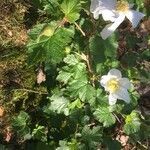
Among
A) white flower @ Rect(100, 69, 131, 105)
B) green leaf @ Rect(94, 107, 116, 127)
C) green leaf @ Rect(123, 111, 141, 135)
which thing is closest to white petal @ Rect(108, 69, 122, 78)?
white flower @ Rect(100, 69, 131, 105)

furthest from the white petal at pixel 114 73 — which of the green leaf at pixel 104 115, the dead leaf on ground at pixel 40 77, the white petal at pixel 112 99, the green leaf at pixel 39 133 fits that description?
the dead leaf on ground at pixel 40 77

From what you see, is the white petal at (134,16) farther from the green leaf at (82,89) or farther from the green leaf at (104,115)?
the green leaf at (104,115)

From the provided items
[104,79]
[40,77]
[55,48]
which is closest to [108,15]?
[55,48]

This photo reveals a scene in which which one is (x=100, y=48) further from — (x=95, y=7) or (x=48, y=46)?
(x=48, y=46)

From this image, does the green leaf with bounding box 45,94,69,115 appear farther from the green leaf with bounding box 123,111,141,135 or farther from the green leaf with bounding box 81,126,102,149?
the green leaf with bounding box 123,111,141,135

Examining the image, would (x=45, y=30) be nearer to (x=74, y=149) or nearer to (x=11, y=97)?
(x=74, y=149)

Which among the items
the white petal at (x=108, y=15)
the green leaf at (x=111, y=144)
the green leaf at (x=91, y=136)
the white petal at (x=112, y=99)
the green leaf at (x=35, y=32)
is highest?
the white petal at (x=108, y=15)

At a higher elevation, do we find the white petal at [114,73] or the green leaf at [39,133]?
the white petal at [114,73]
